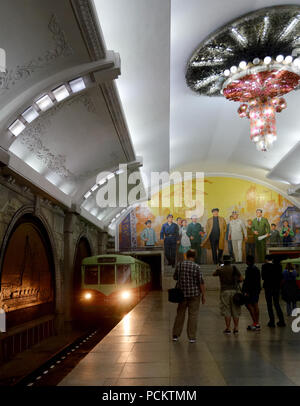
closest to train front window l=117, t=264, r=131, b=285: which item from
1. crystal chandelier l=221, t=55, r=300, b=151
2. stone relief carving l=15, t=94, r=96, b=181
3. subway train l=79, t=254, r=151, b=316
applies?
subway train l=79, t=254, r=151, b=316

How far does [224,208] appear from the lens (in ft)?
83.4

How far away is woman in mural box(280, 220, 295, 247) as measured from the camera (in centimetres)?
2406

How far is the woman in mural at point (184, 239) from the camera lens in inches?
969


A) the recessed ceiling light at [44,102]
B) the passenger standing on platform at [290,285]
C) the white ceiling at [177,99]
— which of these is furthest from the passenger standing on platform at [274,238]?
the recessed ceiling light at [44,102]

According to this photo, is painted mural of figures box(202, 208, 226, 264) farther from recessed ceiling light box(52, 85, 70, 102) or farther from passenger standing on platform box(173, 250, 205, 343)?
passenger standing on platform box(173, 250, 205, 343)

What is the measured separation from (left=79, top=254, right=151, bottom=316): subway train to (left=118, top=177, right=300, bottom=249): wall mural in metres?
10.1

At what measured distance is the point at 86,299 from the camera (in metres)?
14.1

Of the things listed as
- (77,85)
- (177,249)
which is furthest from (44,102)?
(177,249)

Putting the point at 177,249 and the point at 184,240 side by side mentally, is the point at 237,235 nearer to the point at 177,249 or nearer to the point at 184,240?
the point at 184,240

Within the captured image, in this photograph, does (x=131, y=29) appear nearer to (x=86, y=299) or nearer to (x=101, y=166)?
(x=101, y=166)

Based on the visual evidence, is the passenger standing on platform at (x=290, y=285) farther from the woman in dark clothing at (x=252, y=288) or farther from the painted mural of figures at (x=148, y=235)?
the painted mural of figures at (x=148, y=235)

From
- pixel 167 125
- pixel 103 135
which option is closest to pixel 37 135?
pixel 103 135

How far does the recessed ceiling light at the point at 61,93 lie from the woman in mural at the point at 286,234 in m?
18.7

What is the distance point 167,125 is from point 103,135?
10.4ft
